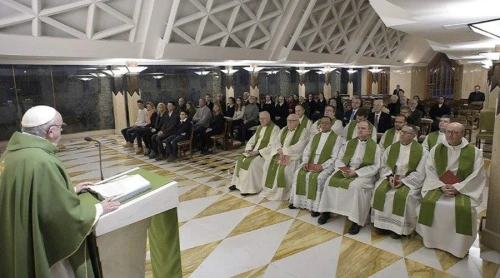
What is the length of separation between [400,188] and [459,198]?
60 cm

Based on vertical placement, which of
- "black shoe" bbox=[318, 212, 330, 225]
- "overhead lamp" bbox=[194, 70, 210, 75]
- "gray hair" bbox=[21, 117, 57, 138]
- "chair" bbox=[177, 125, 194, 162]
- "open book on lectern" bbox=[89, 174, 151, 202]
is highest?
"overhead lamp" bbox=[194, 70, 210, 75]

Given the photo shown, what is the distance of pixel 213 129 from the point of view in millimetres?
9016

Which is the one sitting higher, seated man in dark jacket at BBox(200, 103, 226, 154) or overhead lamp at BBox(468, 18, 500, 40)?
overhead lamp at BBox(468, 18, 500, 40)

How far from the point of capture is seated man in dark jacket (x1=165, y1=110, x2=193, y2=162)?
816 cm

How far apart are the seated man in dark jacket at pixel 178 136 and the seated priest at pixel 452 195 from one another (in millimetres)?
5577

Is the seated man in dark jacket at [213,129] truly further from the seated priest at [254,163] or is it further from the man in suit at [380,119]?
the man in suit at [380,119]

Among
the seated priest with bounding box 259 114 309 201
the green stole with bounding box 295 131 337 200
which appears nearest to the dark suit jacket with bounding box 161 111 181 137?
the seated priest with bounding box 259 114 309 201

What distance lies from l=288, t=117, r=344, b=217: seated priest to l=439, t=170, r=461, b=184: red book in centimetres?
139

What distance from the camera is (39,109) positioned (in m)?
2.12

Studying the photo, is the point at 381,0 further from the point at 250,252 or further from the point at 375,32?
the point at 375,32

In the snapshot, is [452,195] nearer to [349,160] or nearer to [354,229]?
[354,229]

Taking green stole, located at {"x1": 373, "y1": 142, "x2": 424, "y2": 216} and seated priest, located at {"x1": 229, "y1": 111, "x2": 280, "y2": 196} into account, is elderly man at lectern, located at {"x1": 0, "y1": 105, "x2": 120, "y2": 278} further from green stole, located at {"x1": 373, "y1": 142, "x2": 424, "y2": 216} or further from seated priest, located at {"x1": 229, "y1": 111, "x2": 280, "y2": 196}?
seated priest, located at {"x1": 229, "y1": 111, "x2": 280, "y2": 196}

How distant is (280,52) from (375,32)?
17.7 ft

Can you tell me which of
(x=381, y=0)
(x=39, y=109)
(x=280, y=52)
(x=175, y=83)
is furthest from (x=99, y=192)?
(x=175, y=83)
